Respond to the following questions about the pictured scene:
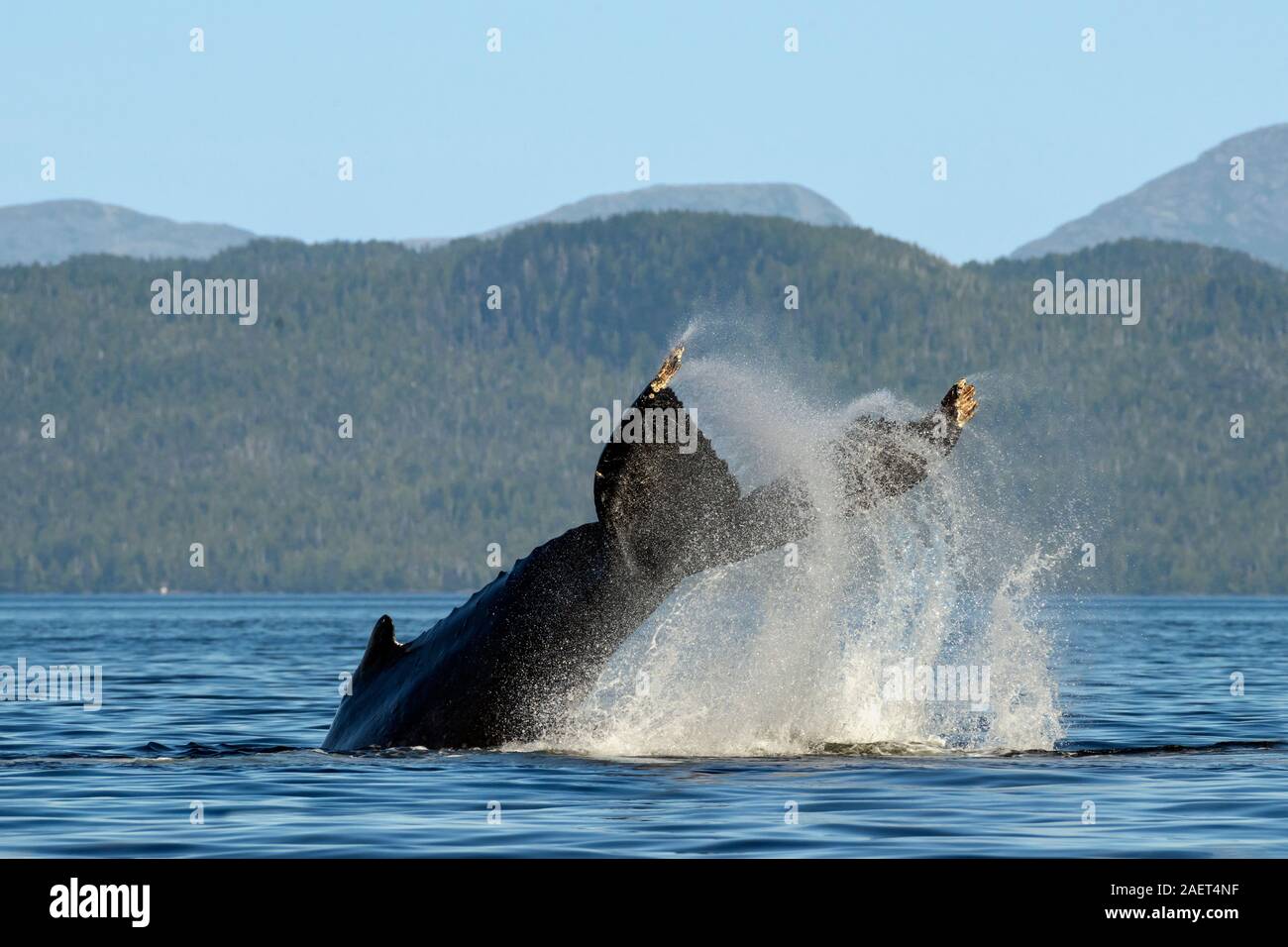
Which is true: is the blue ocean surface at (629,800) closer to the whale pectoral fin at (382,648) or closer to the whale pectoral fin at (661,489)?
the whale pectoral fin at (382,648)

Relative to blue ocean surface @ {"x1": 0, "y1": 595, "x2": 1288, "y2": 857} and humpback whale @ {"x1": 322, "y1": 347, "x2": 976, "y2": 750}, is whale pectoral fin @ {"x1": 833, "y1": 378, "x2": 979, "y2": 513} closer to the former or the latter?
humpback whale @ {"x1": 322, "y1": 347, "x2": 976, "y2": 750}

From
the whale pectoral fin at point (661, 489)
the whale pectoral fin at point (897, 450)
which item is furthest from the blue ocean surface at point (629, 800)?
the whale pectoral fin at point (897, 450)

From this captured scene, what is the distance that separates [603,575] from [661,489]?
0.85 meters


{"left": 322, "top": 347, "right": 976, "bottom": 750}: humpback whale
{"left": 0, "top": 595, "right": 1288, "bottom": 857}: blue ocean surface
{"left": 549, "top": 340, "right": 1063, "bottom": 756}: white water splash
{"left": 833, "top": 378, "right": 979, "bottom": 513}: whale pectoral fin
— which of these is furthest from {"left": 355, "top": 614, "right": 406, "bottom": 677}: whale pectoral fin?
{"left": 833, "top": 378, "right": 979, "bottom": 513}: whale pectoral fin

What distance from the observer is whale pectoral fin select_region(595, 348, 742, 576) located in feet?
41.6

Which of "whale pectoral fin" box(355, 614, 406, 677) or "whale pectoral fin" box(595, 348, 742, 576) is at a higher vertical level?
"whale pectoral fin" box(595, 348, 742, 576)

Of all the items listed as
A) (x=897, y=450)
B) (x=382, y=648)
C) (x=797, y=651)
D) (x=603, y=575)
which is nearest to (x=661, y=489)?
(x=603, y=575)

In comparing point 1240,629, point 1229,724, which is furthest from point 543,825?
point 1240,629

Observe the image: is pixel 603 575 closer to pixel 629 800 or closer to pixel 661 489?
pixel 661 489

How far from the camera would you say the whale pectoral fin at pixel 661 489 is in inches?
499
